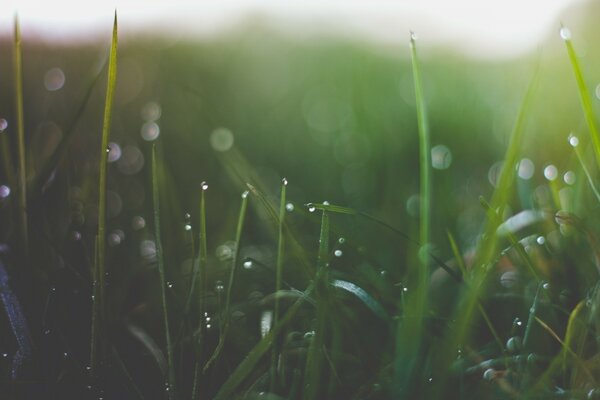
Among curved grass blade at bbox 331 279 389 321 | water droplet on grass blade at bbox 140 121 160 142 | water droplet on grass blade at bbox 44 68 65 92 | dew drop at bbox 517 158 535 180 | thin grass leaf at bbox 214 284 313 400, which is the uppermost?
water droplet on grass blade at bbox 44 68 65 92

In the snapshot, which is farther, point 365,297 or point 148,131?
point 148,131

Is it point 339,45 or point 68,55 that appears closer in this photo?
point 68,55

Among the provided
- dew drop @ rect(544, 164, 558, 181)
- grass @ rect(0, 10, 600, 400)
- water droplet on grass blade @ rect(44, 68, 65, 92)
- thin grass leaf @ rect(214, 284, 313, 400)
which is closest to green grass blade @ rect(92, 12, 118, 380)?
grass @ rect(0, 10, 600, 400)

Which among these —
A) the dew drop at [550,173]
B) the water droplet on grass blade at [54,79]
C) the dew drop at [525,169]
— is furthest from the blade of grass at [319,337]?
the water droplet on grass blade at [54,79]

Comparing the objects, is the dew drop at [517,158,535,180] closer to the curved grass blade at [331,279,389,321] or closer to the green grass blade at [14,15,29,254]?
the curved grass blade at [331,279,389,321]

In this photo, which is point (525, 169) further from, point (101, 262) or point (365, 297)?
point (101, 262)

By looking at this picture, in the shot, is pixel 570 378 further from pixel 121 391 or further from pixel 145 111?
pixel 145 111

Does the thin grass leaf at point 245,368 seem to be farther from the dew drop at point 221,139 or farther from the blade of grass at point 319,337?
the dew drop at point 221,139

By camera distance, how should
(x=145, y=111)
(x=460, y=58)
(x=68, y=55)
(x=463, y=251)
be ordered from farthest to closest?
1. (x=460, y=58)
2. (x=68, y=55)
3. (x=145, y=111)
4. (x=463, y=251)

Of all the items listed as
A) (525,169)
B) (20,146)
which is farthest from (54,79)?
(525,169)

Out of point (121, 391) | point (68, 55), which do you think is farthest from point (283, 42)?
point (121, 391)

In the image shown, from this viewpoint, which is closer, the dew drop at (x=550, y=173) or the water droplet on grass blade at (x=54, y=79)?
the dew drop at (x=550, y=173)
